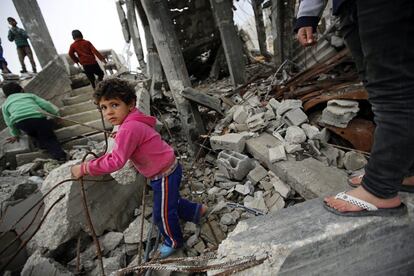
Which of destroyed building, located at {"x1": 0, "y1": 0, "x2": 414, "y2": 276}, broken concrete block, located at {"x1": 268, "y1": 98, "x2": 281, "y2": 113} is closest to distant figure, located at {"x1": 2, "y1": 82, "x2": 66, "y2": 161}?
destroyed building, located at {"x1": 0, "y1": 0, "x2": 414, "y2": 276}

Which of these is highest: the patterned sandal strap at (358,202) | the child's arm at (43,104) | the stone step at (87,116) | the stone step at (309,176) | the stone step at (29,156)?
the child's arm at (43,104)

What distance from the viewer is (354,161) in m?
2.66

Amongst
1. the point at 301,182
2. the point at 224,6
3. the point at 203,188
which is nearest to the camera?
the point at 301,182

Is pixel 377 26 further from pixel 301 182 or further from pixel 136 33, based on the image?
pixel 136 33

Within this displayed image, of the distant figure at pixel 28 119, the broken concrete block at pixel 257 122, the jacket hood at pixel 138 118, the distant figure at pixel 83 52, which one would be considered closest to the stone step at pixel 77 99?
the distant figure at pixel 83 52

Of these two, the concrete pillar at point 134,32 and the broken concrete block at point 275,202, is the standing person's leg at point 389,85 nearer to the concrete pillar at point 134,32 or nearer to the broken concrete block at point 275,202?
the broken concrete block at point 275,202

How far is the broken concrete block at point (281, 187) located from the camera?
2.58 m

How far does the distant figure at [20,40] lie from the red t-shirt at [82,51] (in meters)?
4.40

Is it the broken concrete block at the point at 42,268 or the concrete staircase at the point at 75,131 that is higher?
the concrete staircase at the point at 75,131

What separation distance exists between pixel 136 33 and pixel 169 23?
182 inches

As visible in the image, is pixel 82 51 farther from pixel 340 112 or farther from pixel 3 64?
pixel 340 112

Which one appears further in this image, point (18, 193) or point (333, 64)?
point (333, 64)

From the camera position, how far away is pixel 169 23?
4.18 metres

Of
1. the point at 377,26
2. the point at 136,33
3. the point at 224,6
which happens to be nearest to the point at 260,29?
the point at 224,6
